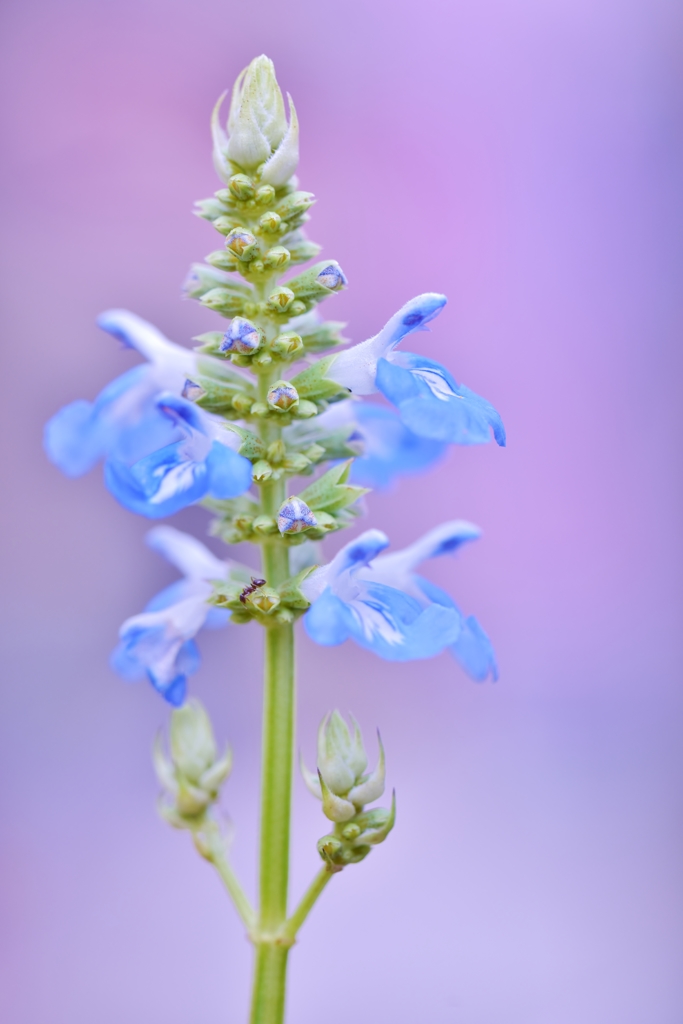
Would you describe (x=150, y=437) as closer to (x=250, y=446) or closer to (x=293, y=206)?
(x=250, y=446)

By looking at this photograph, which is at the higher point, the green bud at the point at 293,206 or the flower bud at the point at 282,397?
the green bud at the point at 293,206

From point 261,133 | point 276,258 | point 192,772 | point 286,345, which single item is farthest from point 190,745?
point 261,133

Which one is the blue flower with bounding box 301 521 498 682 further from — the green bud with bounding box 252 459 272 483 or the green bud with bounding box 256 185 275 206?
the green bud with bounding box 256 185 275 206

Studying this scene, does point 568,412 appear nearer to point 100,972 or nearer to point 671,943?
point 671,943

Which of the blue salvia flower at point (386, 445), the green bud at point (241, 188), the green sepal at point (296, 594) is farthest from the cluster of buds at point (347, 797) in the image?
the green bud at point (241, 188)

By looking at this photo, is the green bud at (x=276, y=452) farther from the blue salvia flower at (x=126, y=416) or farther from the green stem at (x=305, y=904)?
the green stem at (x=305, y=904)

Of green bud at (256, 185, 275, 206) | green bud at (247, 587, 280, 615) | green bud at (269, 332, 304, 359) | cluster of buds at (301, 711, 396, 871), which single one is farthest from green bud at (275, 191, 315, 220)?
cluster of buds at (301, 711, 396, 871)
